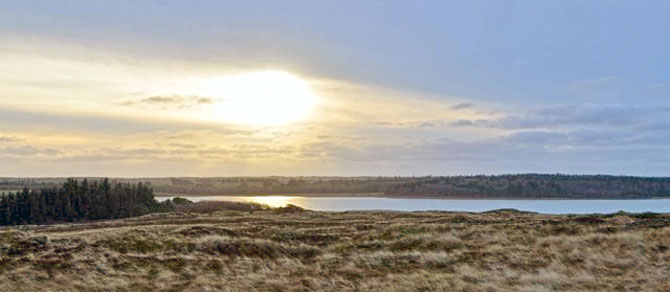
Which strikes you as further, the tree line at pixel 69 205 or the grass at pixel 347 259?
the tree line at pixel 69 205

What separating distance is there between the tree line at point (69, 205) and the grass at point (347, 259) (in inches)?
2491

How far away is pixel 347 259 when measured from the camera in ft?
95.0

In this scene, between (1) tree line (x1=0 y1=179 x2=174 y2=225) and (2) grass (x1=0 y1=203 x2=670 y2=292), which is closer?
(2) grass (x1=0 y1=203 x2=670 y2=292)

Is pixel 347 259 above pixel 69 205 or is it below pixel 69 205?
above

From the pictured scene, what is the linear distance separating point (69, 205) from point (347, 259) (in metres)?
75.5

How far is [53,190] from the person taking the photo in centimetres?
9131

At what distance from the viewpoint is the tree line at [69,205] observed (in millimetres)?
87938

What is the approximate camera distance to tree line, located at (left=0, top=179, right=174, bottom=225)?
87938mm

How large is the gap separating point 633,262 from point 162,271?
22.8m

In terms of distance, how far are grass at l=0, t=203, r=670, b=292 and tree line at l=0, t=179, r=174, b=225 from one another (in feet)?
208

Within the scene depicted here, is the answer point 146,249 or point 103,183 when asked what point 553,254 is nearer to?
point 146,249

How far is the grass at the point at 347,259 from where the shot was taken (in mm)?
23672

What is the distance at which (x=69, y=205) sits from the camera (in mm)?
90312

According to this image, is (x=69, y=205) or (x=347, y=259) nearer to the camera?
(x=347, y=259)
